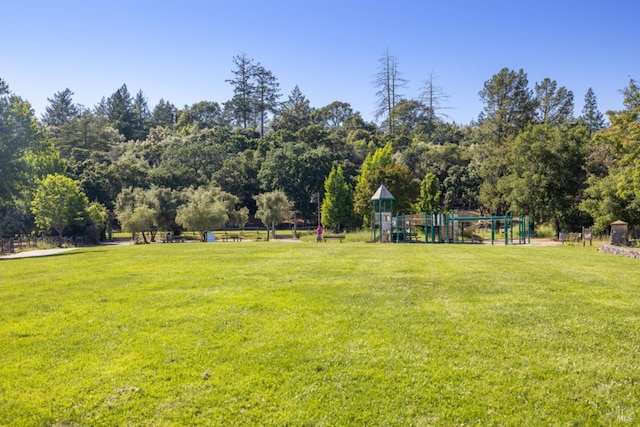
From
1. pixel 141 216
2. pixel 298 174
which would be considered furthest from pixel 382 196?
pixel 298 174

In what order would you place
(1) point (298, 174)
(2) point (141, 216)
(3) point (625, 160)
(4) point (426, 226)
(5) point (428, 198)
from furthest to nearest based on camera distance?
1. (1) point (298, 174)
2. (5) point (428, 198)
3. (2) point (141, 216)
4. (4) point (426, 226)
5. (3) point (625, 160)

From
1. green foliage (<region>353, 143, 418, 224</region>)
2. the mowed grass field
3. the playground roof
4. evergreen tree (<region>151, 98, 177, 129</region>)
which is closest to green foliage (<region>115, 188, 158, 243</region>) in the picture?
green foliage (<region>353, 143, 418, 224</region>)

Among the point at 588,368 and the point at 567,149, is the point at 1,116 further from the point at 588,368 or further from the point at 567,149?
the point at 567,149

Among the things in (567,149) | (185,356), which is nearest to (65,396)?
Result: (185,356)

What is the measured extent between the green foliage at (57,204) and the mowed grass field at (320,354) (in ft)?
132

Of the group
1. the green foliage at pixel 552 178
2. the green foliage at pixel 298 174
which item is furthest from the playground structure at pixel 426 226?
the green foliage at pixel 298 174

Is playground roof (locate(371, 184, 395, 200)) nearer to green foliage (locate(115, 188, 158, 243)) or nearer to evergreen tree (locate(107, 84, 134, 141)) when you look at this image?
green foliage (locate(115, 188, 158, 243))

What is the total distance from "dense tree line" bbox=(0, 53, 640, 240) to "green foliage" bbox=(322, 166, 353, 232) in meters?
0.16

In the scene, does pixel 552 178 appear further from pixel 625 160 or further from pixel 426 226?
pixel 625 160

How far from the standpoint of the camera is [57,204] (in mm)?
46000

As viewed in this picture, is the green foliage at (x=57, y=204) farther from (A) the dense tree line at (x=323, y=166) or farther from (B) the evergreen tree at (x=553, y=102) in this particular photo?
(B) the evergreen tree at (x=553, y=102)

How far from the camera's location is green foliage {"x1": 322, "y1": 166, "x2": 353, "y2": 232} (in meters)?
57.7

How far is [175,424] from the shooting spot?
4.43 metres

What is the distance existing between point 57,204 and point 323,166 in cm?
3819
